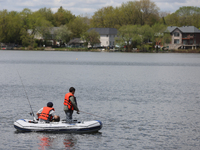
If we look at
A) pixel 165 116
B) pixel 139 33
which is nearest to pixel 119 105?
pixel 165 116

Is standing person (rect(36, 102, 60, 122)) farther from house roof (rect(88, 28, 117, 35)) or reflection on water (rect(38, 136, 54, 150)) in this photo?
house roof (rect(88, 28, 117, 35))

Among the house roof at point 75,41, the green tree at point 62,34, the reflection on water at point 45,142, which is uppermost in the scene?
the green tree at point 62,34

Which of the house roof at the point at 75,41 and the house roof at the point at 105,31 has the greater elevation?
the house roof at the point at 105,31

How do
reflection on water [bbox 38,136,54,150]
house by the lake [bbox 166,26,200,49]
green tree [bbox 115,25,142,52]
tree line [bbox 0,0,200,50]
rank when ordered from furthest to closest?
house by the lake [bbox 166,26,200,49], tree line [bbox 0,0,200,50], green tree [bbox 115,25,142,52], reflection on water [bbox 38,136,54,150]

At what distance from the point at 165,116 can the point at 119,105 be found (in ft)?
18.3

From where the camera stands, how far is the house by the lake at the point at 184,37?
175375 mm

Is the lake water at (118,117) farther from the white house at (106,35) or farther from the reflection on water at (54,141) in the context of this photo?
the white house at (106,35)

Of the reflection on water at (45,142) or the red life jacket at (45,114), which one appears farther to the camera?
the red life jacket at (45,114)

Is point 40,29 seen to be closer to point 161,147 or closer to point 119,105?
point 119,105

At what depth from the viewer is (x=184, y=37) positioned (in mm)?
176750

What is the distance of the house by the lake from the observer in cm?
17538

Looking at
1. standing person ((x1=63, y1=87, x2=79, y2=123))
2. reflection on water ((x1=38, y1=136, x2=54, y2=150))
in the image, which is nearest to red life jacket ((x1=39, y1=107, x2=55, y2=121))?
standing person ((x1=63, y1=87, x2=79, y2=123))

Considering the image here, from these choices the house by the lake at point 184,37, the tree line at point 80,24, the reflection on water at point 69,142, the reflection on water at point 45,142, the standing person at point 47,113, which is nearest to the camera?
the reflection on water at point 45,142

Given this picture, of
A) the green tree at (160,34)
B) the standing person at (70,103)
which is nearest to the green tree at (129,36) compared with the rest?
the green tree at (160,34)
